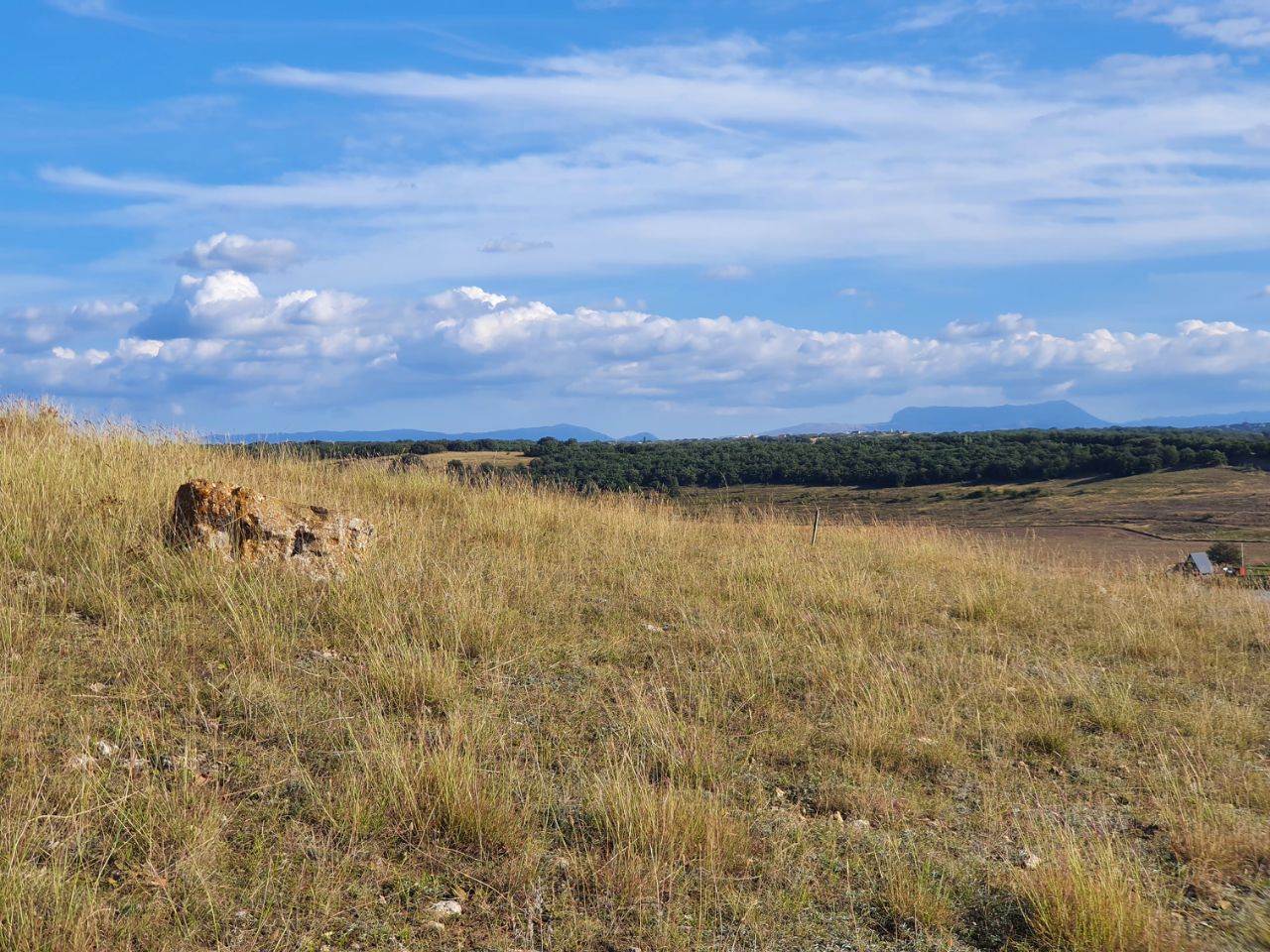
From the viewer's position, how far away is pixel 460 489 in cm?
1141

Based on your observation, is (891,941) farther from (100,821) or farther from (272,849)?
(100,821)

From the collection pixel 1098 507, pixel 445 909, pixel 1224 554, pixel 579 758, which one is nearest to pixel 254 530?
pixel 579 758

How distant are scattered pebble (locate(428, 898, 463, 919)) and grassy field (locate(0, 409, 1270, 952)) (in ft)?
0.17

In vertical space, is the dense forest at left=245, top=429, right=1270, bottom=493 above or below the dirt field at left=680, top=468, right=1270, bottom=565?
above

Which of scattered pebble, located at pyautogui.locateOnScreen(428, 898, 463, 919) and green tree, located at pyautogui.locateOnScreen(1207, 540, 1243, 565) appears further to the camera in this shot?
green tree, located at pyautogui.locateOnScreen(1207, 540, 1243, 565)

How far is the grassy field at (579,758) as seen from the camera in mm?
3240

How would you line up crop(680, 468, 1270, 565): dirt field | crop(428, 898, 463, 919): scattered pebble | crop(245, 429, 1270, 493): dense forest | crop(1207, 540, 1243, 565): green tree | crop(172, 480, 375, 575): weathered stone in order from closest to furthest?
crop(428, 898, 463, 919): scattered pebble, crop(172, 480, 375, 575): weathered stone, crop(1207, 540, 1243, 565): green tree, crop(680, 468, 1270, 565): dirt field, crop(245, 429, 1270, 493): dense forest

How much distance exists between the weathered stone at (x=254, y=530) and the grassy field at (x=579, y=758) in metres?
0.29

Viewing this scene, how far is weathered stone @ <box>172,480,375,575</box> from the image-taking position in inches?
272

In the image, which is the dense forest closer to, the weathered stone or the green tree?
the green tree

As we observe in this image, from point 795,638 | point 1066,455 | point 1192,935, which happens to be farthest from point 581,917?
point 1066,455

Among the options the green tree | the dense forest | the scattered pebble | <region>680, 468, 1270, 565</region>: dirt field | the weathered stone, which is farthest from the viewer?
the dense forest

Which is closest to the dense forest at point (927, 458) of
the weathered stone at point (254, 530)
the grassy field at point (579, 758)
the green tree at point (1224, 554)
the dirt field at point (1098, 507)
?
the dirt field at point (1098, 507)

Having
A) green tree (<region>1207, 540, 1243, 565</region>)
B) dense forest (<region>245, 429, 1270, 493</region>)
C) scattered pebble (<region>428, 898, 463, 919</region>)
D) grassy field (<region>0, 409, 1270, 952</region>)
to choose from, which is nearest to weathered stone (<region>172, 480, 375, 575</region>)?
grassy field (<region>0, 409, 1270, 952</region>)
